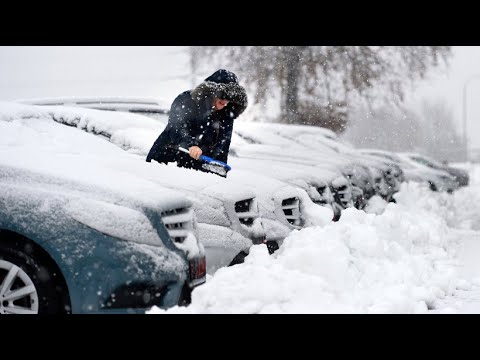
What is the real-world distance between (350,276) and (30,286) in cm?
246

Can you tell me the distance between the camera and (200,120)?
7.13m

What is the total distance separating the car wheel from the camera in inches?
161

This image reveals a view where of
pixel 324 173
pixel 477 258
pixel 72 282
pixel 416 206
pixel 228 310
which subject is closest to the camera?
pixel 72 282

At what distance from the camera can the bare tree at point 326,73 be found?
22.3 metres

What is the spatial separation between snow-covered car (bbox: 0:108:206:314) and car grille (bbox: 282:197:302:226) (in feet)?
10.4

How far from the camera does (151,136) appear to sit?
7.77 m

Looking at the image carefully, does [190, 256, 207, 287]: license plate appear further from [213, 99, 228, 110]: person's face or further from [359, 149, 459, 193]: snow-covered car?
[359, 149, 459, 193]: snow-covered car

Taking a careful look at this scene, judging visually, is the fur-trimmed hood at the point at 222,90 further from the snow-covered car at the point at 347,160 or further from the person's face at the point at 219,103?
the snow-covered car at the point at 347,160

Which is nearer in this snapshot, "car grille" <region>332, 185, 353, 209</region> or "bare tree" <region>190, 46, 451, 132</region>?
"car grille" <region>332, 185, 353, 209</region>

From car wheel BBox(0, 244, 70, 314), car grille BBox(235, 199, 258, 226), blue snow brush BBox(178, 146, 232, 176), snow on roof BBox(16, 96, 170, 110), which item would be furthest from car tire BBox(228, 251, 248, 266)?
snow on roof BBox(16, 96, 170, 110)
